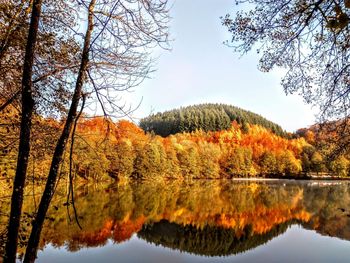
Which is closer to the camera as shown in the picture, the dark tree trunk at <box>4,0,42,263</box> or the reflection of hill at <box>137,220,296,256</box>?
the dark tree trunk at <box>4,0,42,263</box>

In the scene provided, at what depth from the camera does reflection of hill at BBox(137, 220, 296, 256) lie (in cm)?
1777

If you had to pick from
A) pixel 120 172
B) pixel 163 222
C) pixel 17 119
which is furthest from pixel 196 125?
pixel 17 119

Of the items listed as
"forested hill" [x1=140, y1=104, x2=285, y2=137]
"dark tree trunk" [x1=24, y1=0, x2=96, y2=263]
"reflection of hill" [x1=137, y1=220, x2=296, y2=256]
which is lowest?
"reflection of hill" [x1=137, y1=220, x2=296, y2=256]

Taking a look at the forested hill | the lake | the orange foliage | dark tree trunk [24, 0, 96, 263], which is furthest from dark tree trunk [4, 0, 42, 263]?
the forested hill

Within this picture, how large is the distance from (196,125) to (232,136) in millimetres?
19968

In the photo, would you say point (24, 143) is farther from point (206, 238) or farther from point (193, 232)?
point (193, 232)

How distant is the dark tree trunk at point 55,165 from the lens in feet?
15.5

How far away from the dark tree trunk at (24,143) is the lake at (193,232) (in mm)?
6789

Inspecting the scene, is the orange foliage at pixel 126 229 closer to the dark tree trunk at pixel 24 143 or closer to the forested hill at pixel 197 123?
the dark tree trunk at pixel 24 143

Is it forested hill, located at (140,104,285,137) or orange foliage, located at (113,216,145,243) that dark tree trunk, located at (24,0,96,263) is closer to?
orange foliage, located at (113,216,145,243)

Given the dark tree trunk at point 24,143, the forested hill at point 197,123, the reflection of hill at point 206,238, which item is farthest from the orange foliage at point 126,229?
the forested hill at point 197,123

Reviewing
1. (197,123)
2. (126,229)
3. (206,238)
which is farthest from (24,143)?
(197,123)

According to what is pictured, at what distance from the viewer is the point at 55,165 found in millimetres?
4867

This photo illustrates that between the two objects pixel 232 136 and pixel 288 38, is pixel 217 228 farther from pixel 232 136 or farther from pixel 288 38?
pixel 232 136
